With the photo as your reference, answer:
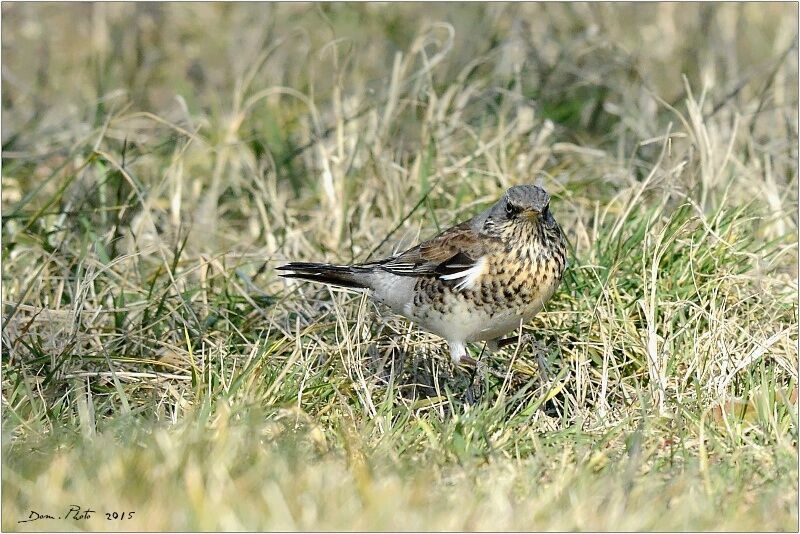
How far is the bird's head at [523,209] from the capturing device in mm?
5207

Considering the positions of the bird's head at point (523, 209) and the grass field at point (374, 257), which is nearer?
the grass field at point (374, 257)

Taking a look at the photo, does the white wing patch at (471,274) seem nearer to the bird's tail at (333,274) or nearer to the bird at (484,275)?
the bird at (484,275)

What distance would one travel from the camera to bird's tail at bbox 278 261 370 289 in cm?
566

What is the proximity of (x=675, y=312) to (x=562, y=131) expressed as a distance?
8.57ft

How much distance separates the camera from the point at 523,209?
17.1 ft

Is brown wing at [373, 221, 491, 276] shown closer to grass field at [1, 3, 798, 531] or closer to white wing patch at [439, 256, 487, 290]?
white wing patch at [439, 256, 487, 290]

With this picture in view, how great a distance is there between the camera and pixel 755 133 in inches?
320

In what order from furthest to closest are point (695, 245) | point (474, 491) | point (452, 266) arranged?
point (695, 245) → point (452, 266) → point (474, 491)

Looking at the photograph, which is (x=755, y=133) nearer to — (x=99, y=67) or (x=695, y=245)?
(x=695, y=245)

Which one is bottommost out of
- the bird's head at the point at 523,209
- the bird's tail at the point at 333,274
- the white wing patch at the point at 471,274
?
the bird's tail at the point at 333,274

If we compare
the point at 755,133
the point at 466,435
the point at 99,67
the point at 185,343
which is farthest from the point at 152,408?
the point at 755,133

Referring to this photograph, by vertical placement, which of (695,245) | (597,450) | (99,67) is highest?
(99,67)

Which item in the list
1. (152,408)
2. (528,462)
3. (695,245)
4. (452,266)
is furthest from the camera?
(695,245)

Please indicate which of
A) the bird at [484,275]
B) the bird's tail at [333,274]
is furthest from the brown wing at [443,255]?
the bird's tail at [333,274]
